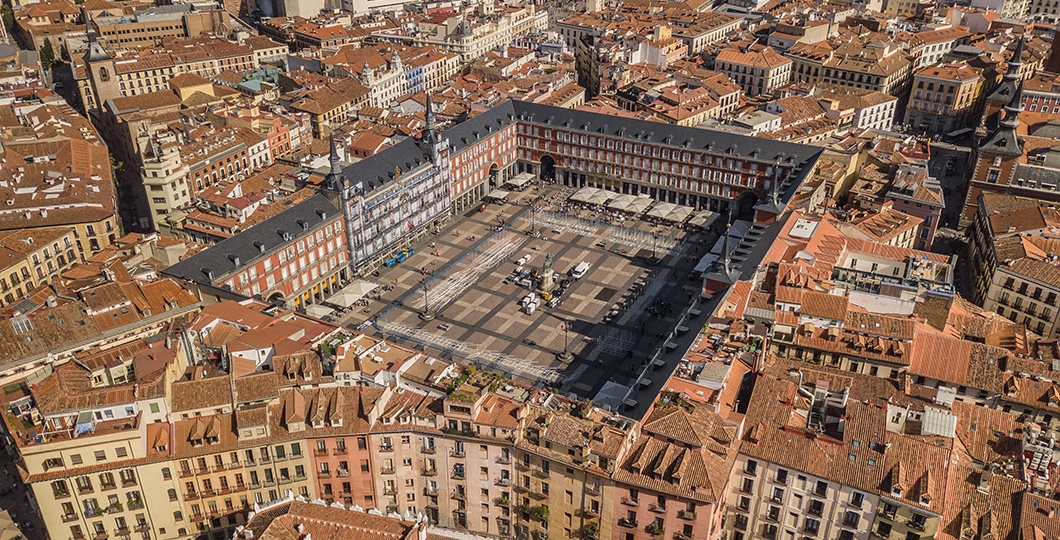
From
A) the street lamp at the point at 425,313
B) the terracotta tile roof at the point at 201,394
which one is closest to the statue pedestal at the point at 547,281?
the street lamp at the point at 425,313

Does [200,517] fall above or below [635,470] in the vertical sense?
below

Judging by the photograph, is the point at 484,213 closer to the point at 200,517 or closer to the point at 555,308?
the point at 555,308

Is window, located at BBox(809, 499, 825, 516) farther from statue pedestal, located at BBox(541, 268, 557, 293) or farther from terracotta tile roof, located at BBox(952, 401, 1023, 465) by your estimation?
statue pedestal, located at BBox(541, 268, 557, 293)

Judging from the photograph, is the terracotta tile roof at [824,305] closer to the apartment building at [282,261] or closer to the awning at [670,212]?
the awning at [670,212]

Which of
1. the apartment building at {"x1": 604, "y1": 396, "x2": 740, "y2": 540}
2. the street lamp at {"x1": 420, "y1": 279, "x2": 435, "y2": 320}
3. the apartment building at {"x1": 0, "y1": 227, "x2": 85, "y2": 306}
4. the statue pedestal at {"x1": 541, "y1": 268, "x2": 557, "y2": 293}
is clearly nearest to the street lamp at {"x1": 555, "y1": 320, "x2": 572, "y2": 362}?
the statue pedestal at {"x1": 541, "y1": 268, "x2": 557, "y2": 293}

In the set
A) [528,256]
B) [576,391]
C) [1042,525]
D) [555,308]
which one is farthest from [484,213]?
[1042,525]
